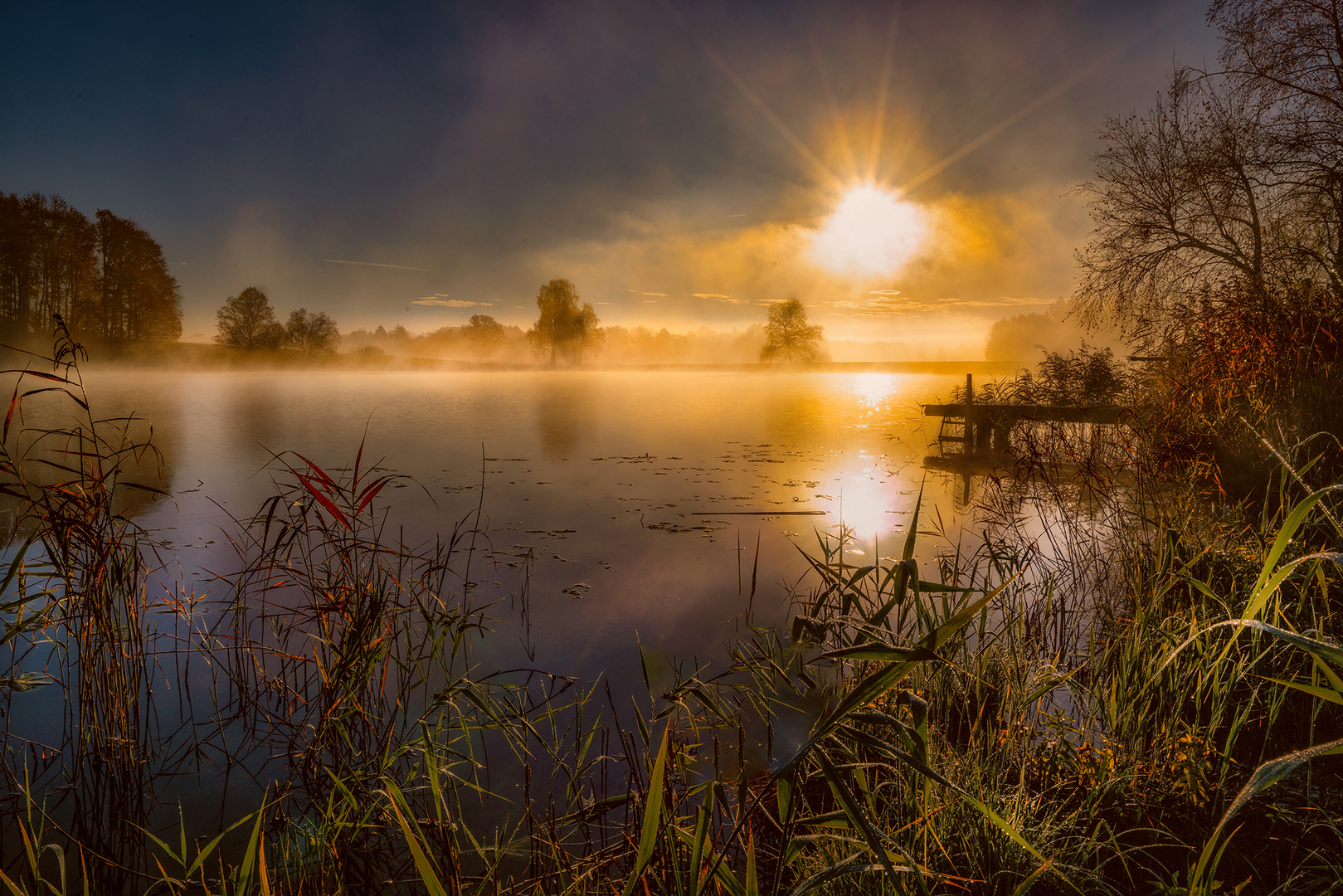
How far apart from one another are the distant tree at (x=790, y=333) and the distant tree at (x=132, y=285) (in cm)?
5368

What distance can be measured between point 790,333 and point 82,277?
5854cm

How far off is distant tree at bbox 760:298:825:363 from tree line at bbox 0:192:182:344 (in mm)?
53750

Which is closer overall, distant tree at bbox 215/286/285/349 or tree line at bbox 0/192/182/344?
tree line at bbox 0/192/182/344

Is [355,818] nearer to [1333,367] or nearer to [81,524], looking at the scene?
[81,524]

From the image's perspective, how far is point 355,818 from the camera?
281 centimetres

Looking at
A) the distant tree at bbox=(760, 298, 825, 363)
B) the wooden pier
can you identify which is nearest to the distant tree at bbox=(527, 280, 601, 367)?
the distant tree at bbox=(760, 298, 825, 363)

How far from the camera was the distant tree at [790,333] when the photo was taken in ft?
226

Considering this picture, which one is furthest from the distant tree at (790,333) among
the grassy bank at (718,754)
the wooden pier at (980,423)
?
the grassy bank at (718,754)

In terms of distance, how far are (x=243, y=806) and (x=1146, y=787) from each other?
4.31 metres

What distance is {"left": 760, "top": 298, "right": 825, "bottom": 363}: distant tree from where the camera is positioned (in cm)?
6875

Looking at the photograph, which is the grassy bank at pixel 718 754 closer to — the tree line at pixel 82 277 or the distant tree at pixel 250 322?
the tree line at pixel 82 277

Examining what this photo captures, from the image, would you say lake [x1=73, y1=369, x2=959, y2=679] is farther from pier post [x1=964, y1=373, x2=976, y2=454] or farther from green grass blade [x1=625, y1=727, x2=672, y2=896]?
green grass blade [x1=625, y1=727, x2=672, y2=896]

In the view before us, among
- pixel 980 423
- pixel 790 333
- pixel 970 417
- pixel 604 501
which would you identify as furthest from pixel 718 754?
pixel 790 333

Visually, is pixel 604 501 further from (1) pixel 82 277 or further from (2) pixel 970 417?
(1) pixel 82 277
